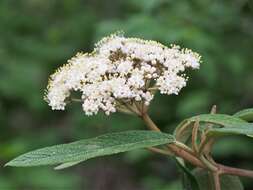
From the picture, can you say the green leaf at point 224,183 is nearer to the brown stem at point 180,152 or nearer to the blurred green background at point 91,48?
the brown stem at point 180,152

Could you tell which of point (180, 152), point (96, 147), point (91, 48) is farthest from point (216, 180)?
point (91, 48)

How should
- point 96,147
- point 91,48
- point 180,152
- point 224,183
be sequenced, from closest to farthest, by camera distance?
point 96,147, point 180,152, point 224,183, point 91,48

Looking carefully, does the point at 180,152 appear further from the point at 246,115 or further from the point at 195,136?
the point at 246,115

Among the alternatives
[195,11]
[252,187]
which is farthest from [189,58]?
[252,187]

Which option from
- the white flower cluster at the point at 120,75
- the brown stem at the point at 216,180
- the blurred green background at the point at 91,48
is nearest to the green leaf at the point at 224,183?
the brown stem at the point at 216,180

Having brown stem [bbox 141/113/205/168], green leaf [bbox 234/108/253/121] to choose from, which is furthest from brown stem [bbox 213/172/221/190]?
green leaf [bbox 234/108/253/121]

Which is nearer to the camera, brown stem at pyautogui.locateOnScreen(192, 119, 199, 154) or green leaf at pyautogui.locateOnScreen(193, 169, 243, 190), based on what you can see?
brown stem at pyautogui.locateOnScreen(192, 119, 199, 154)

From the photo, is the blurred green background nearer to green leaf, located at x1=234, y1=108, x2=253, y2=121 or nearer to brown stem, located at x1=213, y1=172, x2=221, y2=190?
green leaf, located at x1=234, y1=108, x2=253, y2=121
